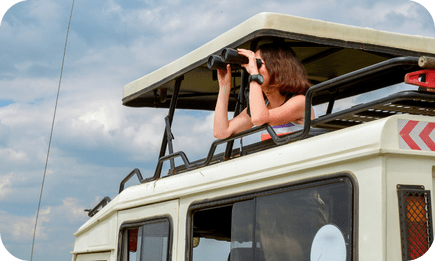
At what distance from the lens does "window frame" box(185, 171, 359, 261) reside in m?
2.43

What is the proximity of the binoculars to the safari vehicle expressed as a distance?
134 millimetres

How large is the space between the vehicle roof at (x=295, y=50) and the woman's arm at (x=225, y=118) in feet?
0.72

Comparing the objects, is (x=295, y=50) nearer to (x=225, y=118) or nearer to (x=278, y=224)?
(x=225, y=118)

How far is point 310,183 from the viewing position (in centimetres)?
270

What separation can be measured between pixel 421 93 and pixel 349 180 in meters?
0.57

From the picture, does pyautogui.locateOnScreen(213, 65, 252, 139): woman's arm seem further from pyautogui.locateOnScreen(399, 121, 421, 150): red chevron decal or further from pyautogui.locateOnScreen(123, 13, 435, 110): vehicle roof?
pyautogui.locateOnScreen(399, 121, 421, 150): red chevron decal

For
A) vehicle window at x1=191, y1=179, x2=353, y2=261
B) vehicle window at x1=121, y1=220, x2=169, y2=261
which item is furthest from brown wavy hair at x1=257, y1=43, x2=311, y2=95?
vehicle window at x1=121, y1=220, x2=169, y2=261

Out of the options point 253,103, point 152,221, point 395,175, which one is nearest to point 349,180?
point 395,175

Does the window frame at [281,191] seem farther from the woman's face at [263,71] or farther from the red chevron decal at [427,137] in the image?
the woman's face at [263,71]

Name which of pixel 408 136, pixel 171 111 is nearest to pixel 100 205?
pixel 171 111

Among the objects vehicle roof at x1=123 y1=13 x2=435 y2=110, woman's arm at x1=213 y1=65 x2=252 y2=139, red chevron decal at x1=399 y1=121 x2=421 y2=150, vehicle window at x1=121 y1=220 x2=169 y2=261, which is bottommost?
vehicle window at x1=121 y1=220 x2=169 y2=261

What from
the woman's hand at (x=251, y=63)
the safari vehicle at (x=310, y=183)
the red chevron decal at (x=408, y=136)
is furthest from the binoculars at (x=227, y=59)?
the red chevron decal at (x=408, y=136)

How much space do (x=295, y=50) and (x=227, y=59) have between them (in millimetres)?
1061

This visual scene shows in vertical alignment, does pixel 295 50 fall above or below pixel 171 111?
above
